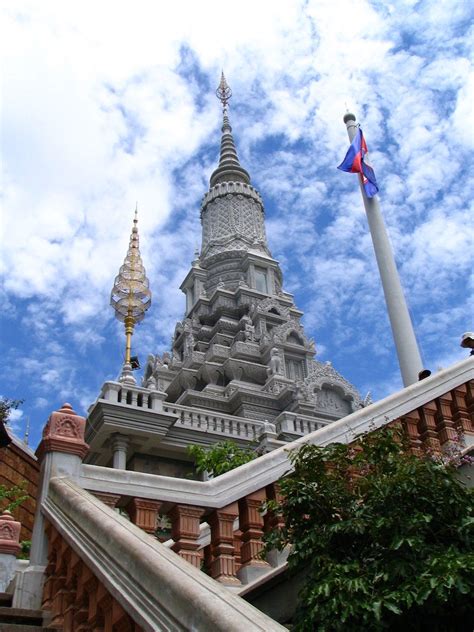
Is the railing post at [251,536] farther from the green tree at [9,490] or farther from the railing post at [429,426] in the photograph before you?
the green tree at [9,490]

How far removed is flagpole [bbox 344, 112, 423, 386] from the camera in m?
14.3

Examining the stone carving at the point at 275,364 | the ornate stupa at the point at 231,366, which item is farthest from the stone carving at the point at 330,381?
the stone carving at the point at 275,364

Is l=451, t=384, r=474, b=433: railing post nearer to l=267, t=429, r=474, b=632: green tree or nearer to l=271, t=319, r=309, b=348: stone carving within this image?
l=267, t=429, r=474, b=632: green tree

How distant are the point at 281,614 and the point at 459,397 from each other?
361 cm

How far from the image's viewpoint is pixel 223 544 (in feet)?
17.5

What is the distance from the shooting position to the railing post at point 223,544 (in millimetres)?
5215

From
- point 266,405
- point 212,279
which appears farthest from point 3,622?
point 212,279

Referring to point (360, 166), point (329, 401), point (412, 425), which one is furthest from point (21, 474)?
point (329, 401)

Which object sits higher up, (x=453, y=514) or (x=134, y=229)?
(x=134, y=229)

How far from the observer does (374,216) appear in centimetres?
1716

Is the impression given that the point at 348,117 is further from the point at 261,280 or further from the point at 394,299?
the point at 261,280

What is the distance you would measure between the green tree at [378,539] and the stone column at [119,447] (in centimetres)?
1255

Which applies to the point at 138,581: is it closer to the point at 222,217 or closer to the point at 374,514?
the point at 374,514

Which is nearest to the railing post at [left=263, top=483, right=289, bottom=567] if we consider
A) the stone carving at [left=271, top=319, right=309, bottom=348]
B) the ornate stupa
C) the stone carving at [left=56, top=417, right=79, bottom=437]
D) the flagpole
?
the stone carving at [left=56, top=417, right=79, bottom=437]
